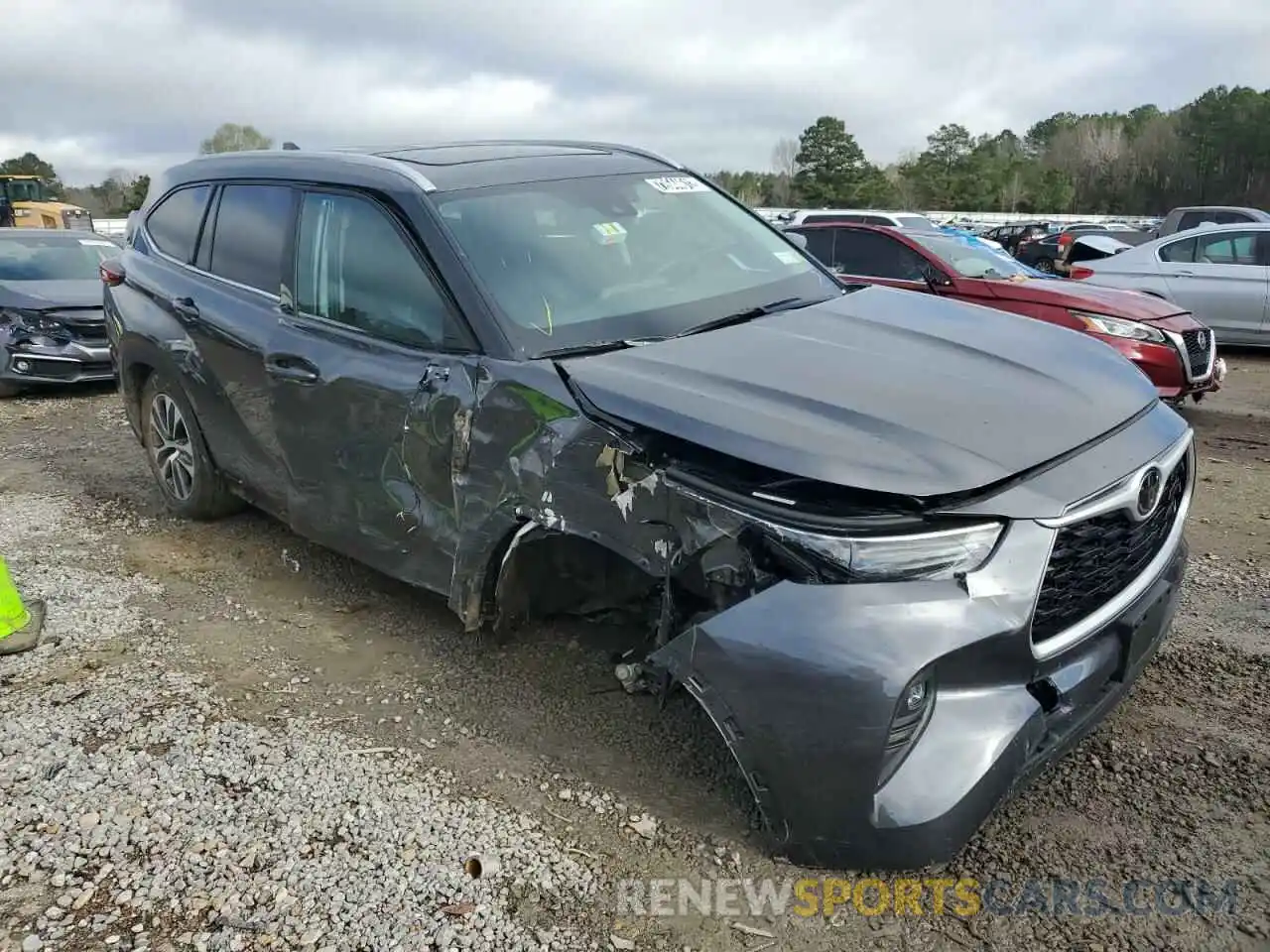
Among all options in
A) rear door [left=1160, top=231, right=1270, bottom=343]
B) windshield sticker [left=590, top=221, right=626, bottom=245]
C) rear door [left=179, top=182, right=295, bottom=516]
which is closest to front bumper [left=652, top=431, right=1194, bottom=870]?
→ windshield sticker [left=590, top=221, right=626, bottom=245]

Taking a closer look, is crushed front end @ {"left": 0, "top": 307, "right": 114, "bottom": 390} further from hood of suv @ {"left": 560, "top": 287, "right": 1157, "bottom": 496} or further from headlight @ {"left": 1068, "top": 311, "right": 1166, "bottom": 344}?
headlight @ {"left": 1068, "top": 311, "right": 1166, "bottom": 344}

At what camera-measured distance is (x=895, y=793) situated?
2211mm

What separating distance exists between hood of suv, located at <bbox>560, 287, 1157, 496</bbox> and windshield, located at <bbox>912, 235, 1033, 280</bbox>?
17.2ft

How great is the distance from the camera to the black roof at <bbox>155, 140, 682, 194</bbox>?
355 cm

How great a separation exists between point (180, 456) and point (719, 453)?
144 inches

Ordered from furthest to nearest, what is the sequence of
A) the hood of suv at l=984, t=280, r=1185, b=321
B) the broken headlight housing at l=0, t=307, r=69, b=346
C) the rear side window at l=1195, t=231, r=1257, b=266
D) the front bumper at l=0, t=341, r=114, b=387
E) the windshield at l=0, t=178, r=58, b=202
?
the windshield at l=0, t=178, r=58, b=202 → the rear side window at l=1195, t=231, r=1257, b=266 → the broken headlight housing at l=0, t=307, r=69, b=346 → the front bumper at l=0, t=341, r=114, b=387 → the hood of suv at l=984, t=280, r=1185, b=321

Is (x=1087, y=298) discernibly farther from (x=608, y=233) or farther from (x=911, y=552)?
(x=911, y=552)

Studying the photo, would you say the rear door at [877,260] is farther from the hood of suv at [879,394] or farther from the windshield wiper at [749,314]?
the hood of suv at [879,394]

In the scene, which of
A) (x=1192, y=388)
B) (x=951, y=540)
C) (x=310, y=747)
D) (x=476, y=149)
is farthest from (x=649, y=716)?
(x=1192, y=388)

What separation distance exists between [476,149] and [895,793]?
291 centimetres

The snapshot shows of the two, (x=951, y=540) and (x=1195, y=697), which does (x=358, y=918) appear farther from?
(x=1195, y=697)

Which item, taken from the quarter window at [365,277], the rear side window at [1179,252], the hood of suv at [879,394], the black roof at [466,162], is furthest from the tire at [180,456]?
the rear side window at [1179,252]

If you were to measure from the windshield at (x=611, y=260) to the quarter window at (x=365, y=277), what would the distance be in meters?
0.21

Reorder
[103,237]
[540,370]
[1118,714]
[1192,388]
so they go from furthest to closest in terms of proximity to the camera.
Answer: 1. [103,237]
2. [1192,388]
3. [1118,714]
4. [540,370]
